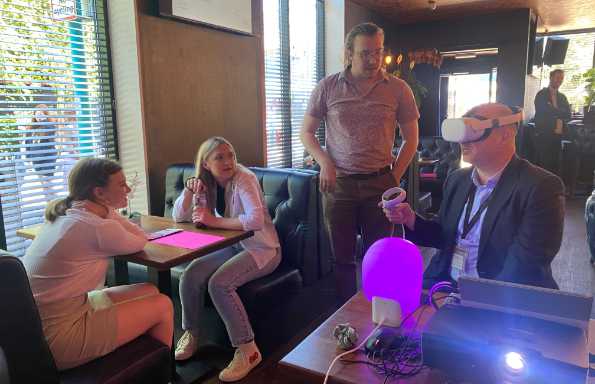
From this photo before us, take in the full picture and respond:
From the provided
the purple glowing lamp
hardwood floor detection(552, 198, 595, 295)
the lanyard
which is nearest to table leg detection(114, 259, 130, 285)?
the purple glowing lamp

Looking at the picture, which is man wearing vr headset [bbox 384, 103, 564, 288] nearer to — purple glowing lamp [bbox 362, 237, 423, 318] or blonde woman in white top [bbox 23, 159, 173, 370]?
purple glowing lamp [bbox 362, 237, 423, 318]

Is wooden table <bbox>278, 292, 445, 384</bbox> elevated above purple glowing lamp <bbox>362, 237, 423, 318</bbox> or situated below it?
below

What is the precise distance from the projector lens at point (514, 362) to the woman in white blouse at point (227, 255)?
1468mm

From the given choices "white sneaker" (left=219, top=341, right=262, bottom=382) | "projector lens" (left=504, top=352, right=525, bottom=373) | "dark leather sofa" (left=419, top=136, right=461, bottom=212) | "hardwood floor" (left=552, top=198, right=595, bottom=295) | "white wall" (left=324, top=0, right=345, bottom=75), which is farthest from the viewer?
"dark leather sofa" (left=419, top=136, right=461, bottom=212)

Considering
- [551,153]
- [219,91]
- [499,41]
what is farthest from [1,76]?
[551,153]

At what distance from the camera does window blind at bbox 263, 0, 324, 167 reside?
433 centimetres

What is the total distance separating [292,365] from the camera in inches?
45.3

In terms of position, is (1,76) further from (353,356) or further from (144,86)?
(353,356)

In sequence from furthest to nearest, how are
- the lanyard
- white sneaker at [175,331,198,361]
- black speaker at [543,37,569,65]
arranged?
black speaker at [543,37,569,65] → white sneaker at [175,331,198,361] → the lanyard

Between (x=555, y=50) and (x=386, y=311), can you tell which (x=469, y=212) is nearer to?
(x=386, y=311)

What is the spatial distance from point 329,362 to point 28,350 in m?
0.87

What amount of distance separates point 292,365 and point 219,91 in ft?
9.00

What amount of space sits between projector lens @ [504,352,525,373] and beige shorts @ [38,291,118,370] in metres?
1.31

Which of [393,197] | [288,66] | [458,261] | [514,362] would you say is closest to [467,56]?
[288,66]
